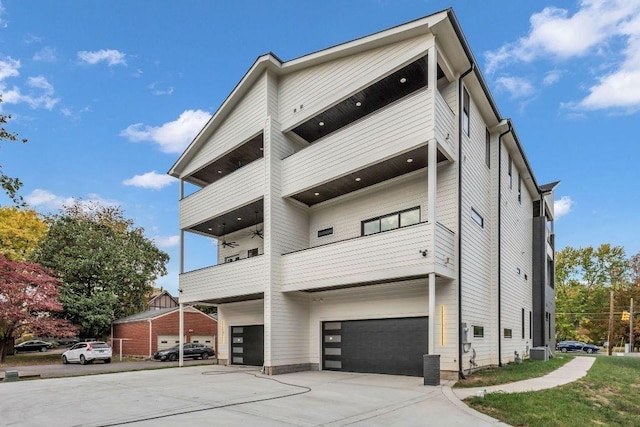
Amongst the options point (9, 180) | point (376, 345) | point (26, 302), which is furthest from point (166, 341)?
point (376, 345)

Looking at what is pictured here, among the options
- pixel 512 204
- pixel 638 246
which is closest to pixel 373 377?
pixel 512 204

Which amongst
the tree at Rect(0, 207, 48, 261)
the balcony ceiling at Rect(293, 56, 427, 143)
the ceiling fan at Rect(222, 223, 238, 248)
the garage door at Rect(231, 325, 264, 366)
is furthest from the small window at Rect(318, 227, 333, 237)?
the tree at Rect(0, 207, 48, 261)

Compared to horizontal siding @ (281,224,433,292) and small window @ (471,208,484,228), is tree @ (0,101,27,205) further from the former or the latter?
small window @ (471,208,484,228)

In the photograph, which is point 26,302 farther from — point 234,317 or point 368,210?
point 368,210

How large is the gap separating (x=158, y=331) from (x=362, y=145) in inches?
891

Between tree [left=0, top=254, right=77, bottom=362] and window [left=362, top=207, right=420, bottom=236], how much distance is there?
21.8 metres

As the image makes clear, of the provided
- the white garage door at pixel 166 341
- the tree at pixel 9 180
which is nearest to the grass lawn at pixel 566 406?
the tree at pixel 9 180

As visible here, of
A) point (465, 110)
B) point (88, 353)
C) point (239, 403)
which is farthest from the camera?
point (88, 353)

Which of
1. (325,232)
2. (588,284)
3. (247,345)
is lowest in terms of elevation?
(247,345)

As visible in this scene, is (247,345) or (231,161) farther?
(231,161)

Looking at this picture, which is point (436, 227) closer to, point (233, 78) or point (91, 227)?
point (233, 78)

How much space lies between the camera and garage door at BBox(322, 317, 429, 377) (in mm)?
13430

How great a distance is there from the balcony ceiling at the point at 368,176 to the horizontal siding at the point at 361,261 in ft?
7.49

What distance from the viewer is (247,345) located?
19.4 m
